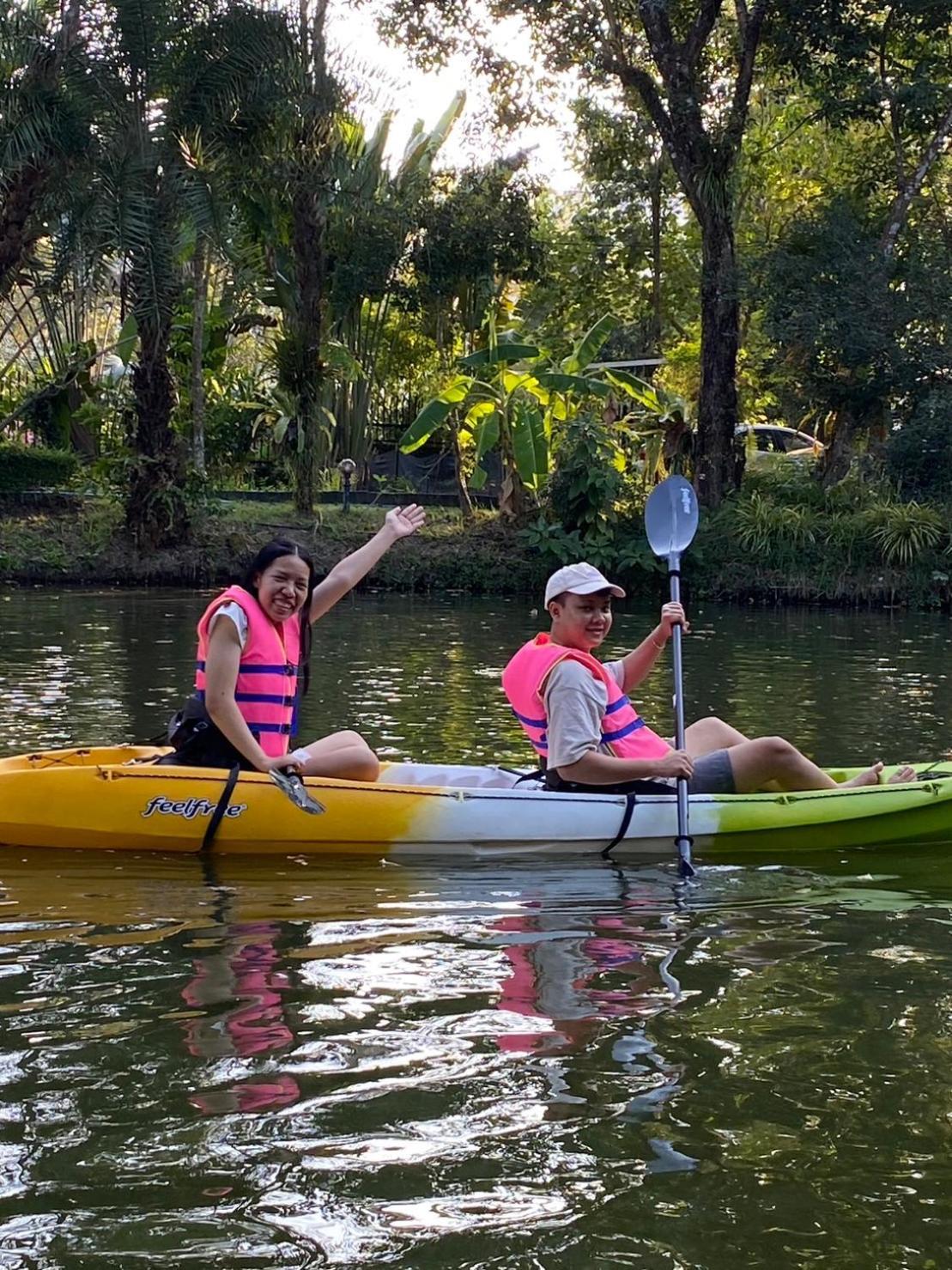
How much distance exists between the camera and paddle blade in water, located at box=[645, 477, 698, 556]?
7066mm

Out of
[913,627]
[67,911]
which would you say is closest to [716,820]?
[67,911]

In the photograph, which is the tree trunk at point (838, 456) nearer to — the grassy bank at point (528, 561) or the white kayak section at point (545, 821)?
the grassy bank at point (528, 561)

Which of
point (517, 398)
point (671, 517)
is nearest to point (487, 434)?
point (517, 398)

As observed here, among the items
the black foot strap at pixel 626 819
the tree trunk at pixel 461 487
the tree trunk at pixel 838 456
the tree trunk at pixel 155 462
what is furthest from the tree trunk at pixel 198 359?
the black foot strap at pixel 626 819

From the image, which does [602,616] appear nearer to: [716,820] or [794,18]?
[716,820]

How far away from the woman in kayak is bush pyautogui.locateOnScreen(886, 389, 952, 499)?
46.6ft

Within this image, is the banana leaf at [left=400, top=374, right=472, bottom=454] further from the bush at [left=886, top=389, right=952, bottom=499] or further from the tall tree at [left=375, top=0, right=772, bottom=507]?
the bush at [left=886, top=389, right=952, bottom=499]

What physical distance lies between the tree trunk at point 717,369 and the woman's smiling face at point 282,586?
14539 mm

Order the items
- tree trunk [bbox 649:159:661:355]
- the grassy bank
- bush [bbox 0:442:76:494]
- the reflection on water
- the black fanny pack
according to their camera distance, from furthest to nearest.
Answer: tree trunk [bbox 649:159:661:355] → bush [bbox 0:442:76:494] → the grassy bank → the black fanny pack → the reflection on water

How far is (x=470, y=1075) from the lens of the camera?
11.3 feet

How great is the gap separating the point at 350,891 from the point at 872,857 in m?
2.03

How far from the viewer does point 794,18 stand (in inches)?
739

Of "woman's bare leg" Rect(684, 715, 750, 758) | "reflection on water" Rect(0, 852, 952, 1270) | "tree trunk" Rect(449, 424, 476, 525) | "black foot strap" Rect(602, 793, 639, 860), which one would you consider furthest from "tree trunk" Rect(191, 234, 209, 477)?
"reflection on water" Rect(0, 852, 952, 1270)

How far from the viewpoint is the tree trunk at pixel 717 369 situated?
64.1 feet
